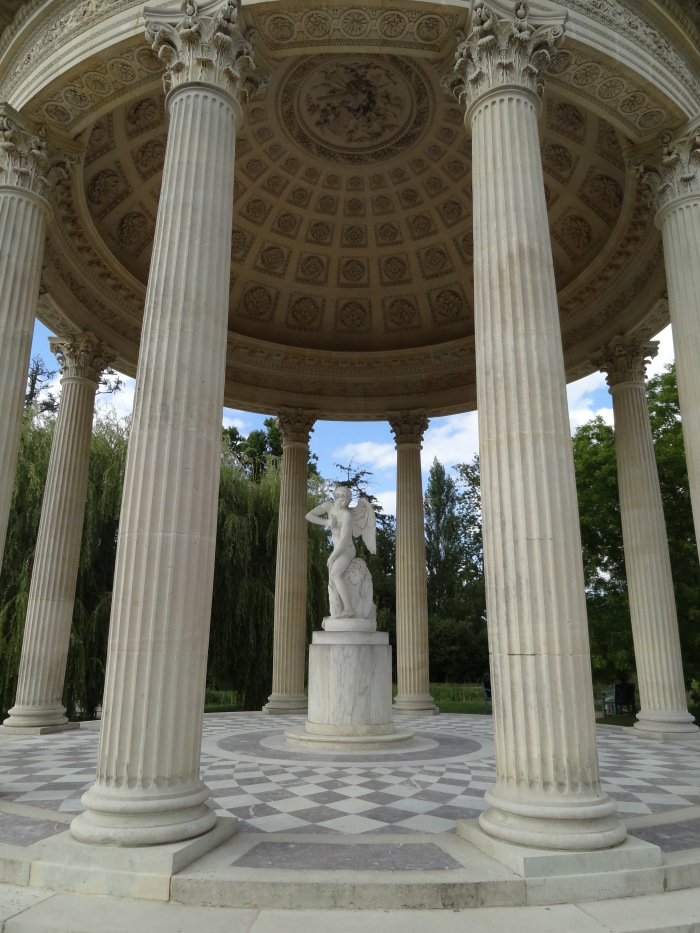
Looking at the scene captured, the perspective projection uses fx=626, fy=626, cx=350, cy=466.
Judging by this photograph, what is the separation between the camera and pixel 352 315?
144 feet

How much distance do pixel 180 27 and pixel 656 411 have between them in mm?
39862

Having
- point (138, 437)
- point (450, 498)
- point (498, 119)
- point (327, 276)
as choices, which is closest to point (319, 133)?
point (327, 276)

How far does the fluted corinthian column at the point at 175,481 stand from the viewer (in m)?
11.7

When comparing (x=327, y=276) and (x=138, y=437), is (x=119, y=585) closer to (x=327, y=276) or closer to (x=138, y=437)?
(x=138, y=437)

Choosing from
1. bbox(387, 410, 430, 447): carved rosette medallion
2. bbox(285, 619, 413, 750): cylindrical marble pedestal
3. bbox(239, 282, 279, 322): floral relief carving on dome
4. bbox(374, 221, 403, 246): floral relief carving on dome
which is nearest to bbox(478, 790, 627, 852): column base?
bbox(285, 619, 413, 750): cylindrical marble pedestal

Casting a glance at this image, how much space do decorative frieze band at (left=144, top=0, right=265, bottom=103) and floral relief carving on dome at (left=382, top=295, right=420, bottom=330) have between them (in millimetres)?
26711

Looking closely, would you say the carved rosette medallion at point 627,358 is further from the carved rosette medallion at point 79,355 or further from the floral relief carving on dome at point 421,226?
the carved rosette medallion at point 79,355

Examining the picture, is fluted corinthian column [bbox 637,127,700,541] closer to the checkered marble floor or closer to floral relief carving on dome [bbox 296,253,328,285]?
the checkered marble floor

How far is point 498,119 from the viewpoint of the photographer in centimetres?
1585

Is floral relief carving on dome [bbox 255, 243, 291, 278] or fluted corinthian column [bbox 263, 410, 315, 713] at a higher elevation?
floral relief carving on dome [bbox 255, 243, 291, 278]

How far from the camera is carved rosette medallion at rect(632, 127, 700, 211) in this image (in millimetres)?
20406

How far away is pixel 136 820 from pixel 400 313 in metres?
37.1

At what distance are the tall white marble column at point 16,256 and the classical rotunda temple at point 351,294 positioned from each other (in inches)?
3.5

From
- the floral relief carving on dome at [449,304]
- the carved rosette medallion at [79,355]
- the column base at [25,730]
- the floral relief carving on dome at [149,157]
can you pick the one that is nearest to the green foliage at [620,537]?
the floral relief carving on dome at [449,304]
